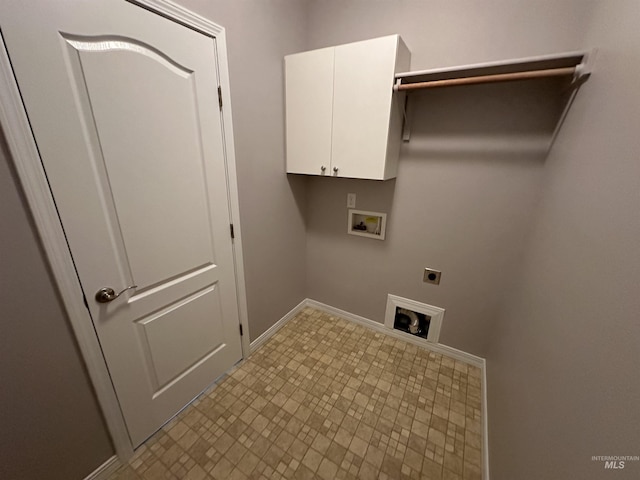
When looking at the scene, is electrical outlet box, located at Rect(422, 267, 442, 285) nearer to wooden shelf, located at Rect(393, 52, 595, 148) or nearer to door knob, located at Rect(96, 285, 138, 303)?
wooden shelf, located at Rect(393, 52, 595, 148)

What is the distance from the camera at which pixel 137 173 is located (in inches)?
43.3

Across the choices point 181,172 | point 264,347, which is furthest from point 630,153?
point 264,347

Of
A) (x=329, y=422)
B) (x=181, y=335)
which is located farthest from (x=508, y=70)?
(x=181, y=335)

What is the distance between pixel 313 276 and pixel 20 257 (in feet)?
6.40

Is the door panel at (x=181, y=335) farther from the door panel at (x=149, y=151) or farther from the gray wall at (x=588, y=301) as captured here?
the gray wall at (x=588, y=301)

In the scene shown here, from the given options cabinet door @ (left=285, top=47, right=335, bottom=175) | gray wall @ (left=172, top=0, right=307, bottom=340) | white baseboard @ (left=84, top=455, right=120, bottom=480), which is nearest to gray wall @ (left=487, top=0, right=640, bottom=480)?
cabinet door @ (left=285, top=47, right=335, bottom=175)

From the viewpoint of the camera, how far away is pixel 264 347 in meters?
2.09

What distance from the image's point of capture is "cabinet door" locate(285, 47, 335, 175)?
5.23 feet

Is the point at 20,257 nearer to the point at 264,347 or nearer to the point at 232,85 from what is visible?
the point at 232,85

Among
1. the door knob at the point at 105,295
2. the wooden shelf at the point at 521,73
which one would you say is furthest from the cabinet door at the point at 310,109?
the door knob at the point at 105,295

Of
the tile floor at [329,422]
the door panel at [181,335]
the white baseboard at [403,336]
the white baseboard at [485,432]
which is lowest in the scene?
the tile floor at [329,422]

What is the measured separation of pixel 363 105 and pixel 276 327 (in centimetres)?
190

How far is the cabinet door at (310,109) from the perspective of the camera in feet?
5.23

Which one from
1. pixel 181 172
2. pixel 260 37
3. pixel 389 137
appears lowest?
pixel 181 172
